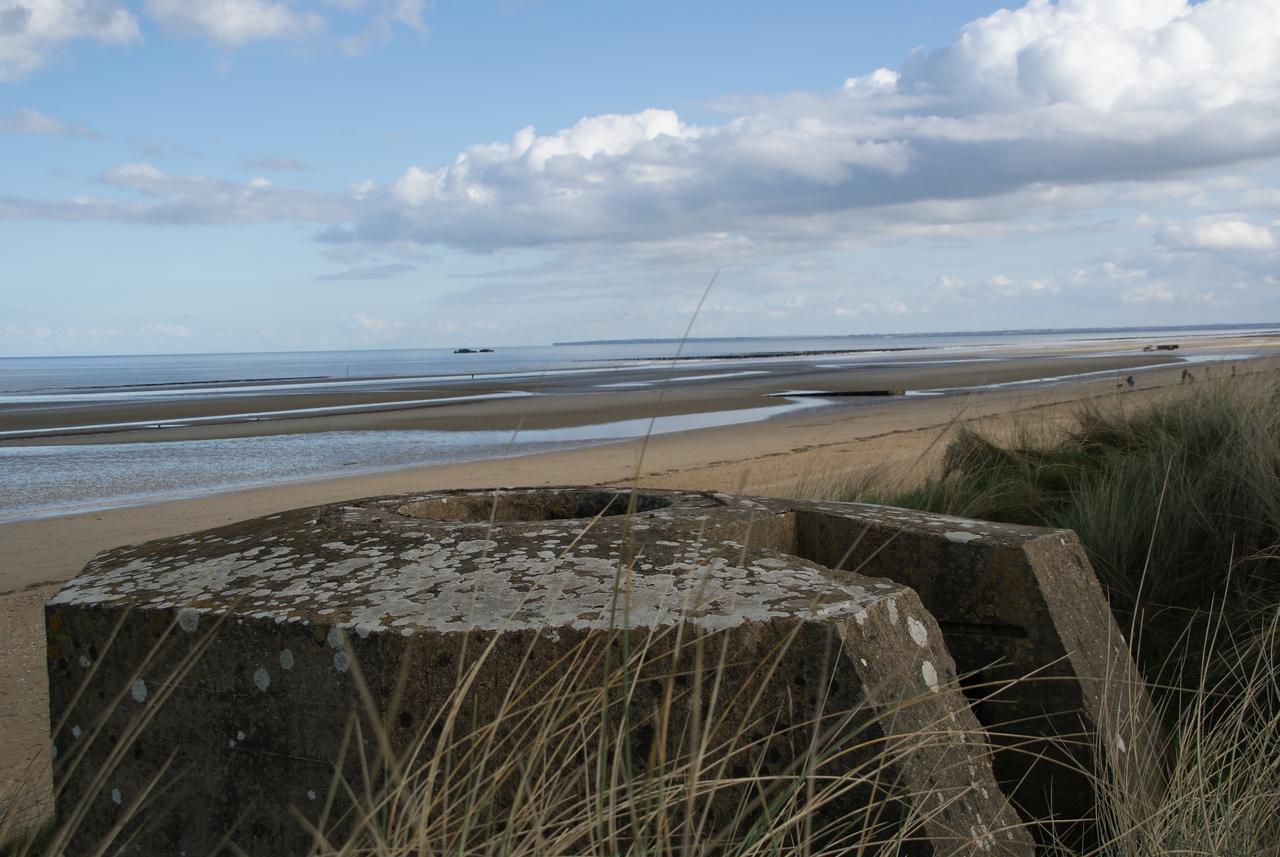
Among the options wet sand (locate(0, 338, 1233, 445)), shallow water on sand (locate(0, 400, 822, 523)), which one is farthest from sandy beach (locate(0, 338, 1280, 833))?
shallow water on sand (locate(0, 400, 822, 523))

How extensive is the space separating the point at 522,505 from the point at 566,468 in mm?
8440

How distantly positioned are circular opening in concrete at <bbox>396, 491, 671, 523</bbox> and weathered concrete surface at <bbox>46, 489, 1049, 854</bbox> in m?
0.64

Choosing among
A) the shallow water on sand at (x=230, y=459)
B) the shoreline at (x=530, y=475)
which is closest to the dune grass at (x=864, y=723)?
the shoreline at (x=530, y=475)

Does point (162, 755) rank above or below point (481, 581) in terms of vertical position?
below

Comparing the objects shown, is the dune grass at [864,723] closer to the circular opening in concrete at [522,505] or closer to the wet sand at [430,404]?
the circular opening in concrete at [522,505]

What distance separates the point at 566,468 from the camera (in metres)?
11.7

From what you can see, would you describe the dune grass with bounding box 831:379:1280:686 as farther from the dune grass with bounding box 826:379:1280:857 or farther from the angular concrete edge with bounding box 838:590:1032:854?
the angular concrete edge with bounding box 838:590:1032:854

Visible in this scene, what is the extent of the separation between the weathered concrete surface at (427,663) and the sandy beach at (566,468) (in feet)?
0.96

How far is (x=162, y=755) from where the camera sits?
220 cm

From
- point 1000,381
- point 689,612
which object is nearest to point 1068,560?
point 689,612

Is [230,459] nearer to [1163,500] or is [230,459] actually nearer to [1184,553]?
[1163,500]

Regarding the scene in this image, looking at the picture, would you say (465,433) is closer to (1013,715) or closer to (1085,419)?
(1085,419)

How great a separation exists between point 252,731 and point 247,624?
215 mm

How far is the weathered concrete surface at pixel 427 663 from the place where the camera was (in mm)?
1941
